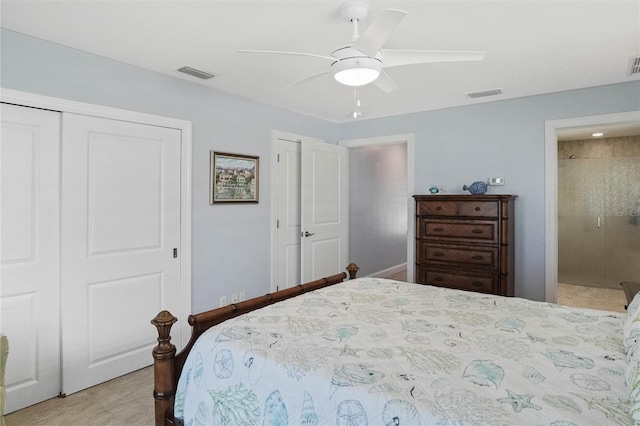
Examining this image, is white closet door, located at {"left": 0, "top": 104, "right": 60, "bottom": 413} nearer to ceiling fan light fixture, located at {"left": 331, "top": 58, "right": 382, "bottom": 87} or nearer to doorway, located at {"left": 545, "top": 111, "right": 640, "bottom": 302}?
ceiling fan light fixture, located at {"left": 331, "top": 58, "right": 382, "bottom": 87}

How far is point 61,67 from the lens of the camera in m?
2.58

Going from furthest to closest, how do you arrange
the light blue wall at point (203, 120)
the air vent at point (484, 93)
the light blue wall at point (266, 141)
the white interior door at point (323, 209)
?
1. the white interior door at point (323, 209)
2. the air vent at point (484, 93)
3. the light blue wall at point (266, 141)
4. the light blue wall at point (203, 120)

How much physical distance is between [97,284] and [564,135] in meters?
6.15

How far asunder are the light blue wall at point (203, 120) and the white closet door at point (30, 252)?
27 cm

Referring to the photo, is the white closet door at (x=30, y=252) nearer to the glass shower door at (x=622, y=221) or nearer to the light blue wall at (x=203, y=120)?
the light blue wall at (x=203, y=120)

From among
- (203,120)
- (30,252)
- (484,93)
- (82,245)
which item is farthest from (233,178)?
(484,93)

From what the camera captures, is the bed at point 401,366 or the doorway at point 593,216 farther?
the doorway at point 593,216

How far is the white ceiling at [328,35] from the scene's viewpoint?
6.76ft

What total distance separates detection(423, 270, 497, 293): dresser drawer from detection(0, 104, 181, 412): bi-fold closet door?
248 centimetres

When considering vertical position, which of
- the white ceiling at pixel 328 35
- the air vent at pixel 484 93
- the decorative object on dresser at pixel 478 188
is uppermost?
the air vent at pixel 484 93

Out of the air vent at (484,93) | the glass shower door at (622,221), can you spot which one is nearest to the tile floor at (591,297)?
the glass shower door at (622,221)

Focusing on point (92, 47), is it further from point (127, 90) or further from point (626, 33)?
point (626, 33)

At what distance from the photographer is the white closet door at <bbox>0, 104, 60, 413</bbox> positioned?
2.37m

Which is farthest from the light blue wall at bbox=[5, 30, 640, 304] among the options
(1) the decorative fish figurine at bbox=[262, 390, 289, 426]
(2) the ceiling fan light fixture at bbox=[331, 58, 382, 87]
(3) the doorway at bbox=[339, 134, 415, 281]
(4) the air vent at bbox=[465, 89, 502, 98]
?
(1) the decorative fish figurine at bbox=[262, 390, 289, 426]
